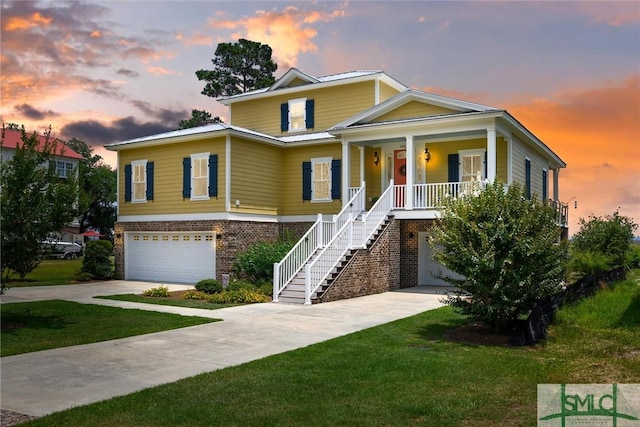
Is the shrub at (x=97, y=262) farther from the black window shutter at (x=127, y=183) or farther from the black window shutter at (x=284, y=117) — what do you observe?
the black window shutter at (x=284, y=117)

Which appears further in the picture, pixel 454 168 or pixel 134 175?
pixel 134 175

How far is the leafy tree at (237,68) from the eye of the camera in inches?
1766

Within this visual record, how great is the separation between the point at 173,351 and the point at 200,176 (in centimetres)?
1322

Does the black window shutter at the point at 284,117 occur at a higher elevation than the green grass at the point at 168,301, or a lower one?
higher

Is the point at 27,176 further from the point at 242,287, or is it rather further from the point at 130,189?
the point at 130,189

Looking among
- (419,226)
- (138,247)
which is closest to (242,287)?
(419,226)

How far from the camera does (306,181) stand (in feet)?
76.8

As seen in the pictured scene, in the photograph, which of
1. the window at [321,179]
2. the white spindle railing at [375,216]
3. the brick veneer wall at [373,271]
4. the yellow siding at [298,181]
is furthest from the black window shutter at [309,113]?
the brick veneer wall at [373,271]

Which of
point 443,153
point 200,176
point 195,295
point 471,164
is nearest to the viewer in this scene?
point 195,295

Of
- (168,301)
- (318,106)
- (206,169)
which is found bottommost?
(168,301)

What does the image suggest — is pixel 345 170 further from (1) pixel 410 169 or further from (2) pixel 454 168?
(2) pixel 454 168

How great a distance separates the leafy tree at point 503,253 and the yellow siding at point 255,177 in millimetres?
11960

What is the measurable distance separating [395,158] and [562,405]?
16.7 metres

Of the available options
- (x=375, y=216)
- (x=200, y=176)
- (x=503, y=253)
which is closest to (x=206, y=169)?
(x=200, y=176)
